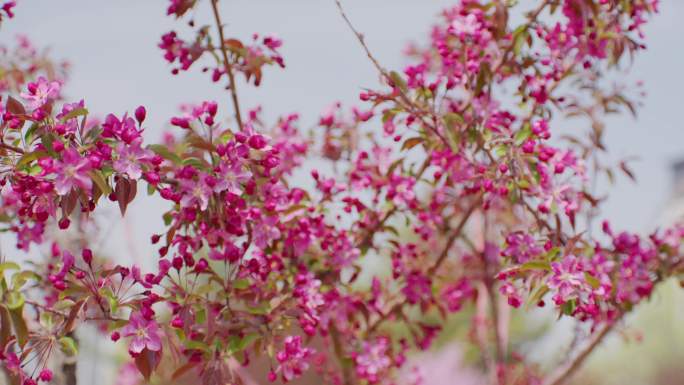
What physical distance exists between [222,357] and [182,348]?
0.15m

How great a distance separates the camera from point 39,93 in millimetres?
2475

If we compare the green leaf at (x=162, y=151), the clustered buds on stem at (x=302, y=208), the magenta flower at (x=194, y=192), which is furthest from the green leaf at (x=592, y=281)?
the green leaf at (x=162, y=151)

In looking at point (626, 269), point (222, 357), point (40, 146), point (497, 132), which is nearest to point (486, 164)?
point (497, 132)

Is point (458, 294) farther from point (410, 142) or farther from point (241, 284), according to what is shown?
point (241, 284)

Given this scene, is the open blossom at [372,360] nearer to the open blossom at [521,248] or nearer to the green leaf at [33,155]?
the open blossom at [521,248]

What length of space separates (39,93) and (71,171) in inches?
15.2

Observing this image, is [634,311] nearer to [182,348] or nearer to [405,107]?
[405,107]

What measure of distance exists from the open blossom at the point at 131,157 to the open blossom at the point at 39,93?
0.31 m

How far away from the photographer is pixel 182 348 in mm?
2865

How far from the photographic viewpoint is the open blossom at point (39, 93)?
245 centimetres

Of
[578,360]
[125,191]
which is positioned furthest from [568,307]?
[578,360]

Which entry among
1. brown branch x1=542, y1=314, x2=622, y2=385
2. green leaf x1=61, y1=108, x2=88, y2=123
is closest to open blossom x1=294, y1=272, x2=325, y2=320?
green leaf x1=61, y1=108, x2=88, y2=123

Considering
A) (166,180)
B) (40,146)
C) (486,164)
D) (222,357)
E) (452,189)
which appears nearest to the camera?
(40,146)

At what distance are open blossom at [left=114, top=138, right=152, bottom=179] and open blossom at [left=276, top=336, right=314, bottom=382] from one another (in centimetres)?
88
